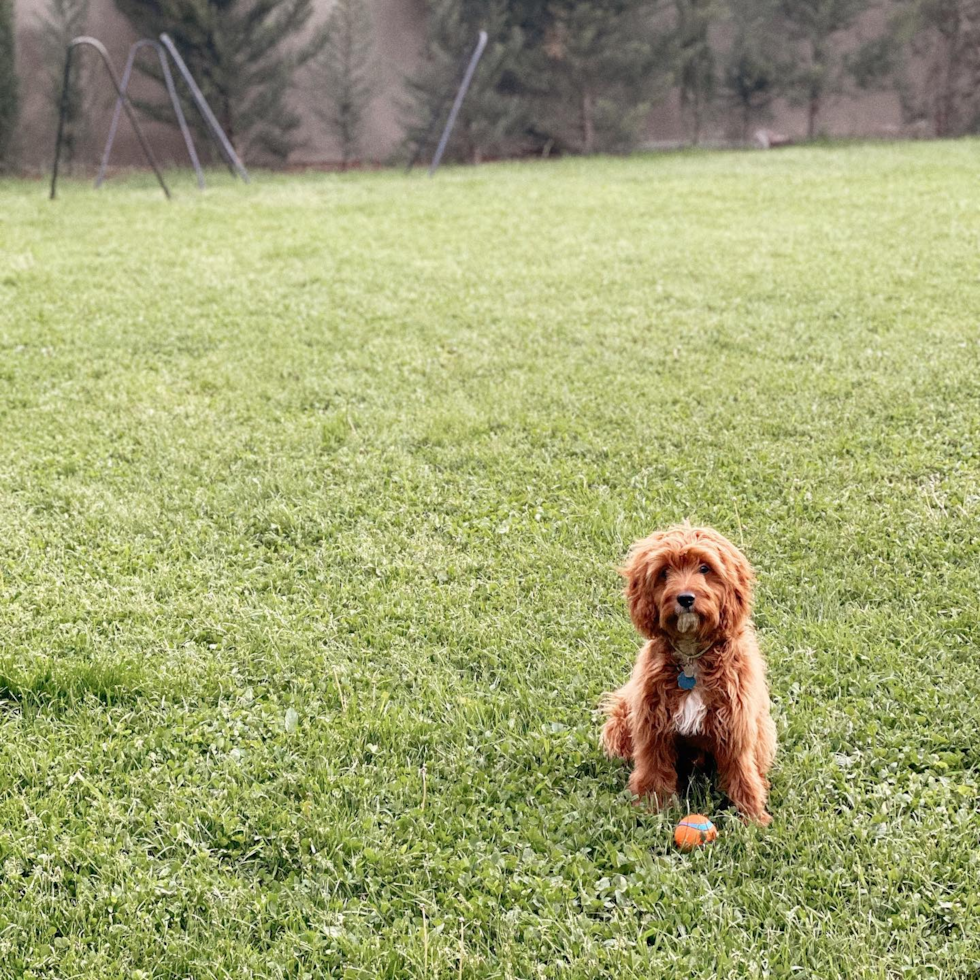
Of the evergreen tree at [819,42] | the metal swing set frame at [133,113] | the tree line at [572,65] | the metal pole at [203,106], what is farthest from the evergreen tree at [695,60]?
the metal pole at [203,106]

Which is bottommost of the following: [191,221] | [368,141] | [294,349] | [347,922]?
[347,922]

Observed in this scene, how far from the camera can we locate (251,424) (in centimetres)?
586

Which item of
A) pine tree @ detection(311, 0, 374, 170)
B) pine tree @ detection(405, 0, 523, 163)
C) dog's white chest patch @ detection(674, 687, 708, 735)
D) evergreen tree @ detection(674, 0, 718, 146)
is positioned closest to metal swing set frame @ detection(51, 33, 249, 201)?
pine tree @ detection(311, 0, 374, 170)

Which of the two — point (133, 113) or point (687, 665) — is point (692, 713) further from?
point (133, 113)

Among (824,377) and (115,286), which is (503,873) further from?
(115,286)

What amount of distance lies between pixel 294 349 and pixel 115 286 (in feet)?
8.06

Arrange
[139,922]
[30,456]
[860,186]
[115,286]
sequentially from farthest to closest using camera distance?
[860,186]
[115,286]
[30,456]
[139,922]

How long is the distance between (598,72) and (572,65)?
1.77 feet

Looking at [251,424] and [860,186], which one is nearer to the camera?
[251,424]

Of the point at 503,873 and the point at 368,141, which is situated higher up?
the point at 368,141

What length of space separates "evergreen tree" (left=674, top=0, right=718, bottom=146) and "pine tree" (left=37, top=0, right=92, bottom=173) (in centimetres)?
1111

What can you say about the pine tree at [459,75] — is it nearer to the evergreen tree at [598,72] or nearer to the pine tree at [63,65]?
the evergreen tree at [598,72]

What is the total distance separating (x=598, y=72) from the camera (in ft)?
64.8

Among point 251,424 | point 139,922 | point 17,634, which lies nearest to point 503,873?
point 139,922
